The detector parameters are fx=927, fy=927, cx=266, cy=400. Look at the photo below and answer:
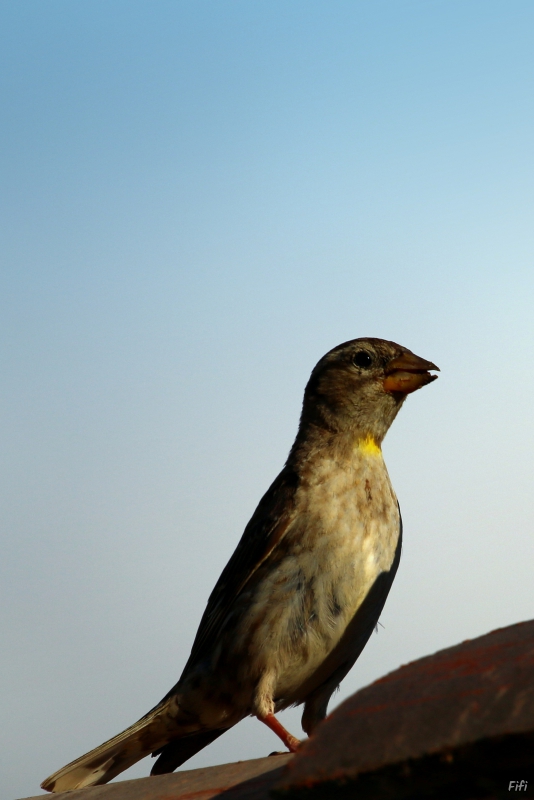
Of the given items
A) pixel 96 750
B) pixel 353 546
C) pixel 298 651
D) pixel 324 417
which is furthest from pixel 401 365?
pixel 96 750

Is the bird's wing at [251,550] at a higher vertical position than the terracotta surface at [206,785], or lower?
higher

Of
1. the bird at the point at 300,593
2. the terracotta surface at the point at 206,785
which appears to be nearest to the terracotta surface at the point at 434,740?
the terracotta surface at the point at 206,785

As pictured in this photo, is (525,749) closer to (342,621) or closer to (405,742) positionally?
(405,742)

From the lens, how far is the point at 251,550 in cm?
568

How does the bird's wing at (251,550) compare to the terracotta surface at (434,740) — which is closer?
the terracotta surface at (434,740)

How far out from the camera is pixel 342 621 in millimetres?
5266

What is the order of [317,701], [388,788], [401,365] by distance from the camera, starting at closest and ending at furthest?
[388,788] → [317,701] → [401,365]

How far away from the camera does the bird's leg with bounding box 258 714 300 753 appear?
4988mm

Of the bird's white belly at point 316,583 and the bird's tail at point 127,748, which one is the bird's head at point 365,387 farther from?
the bird's tail at point 127,748

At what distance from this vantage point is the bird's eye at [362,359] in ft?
21.1

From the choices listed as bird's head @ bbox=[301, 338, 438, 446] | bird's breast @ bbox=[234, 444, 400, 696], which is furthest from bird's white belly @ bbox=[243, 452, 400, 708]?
bird's head @ bbox=[301, 338, 438, 446]

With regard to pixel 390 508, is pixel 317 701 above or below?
below

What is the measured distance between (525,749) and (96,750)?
13.6 ft

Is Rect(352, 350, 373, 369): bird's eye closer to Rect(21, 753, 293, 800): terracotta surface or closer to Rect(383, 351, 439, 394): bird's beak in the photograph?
Rect(383, 351, 439, 394): bird's beak
